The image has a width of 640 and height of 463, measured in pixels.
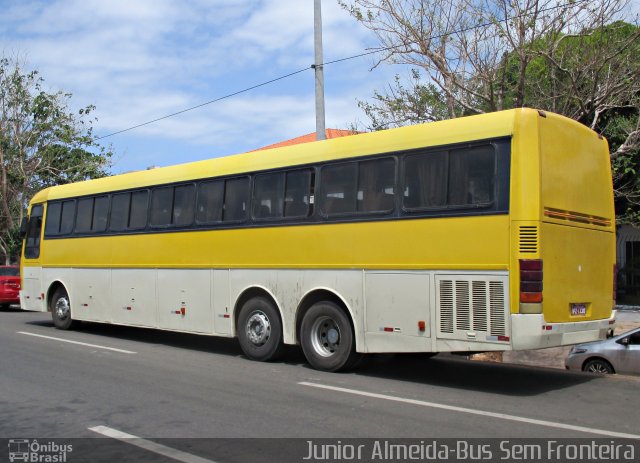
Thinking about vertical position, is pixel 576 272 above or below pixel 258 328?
above

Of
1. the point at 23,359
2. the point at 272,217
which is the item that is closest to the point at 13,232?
the point at 23,359

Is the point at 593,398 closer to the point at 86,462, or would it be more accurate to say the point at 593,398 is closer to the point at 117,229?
the point at 86,462

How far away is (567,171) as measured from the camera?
8.42 m

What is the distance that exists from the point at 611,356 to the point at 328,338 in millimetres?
5167

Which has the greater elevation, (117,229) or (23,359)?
(117,229)

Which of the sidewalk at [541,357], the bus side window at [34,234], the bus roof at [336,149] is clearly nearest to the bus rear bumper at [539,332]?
the bus roof at [336,149]

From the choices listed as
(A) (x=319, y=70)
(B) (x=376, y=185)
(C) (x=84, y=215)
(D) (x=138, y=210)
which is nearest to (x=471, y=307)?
(B) (x=376, y=185)

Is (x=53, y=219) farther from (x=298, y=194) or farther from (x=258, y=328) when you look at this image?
(x=298, y=194)

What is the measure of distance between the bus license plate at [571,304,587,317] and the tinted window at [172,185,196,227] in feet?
22.0

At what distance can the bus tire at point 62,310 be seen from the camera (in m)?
15.5

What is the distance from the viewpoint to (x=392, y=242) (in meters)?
Result: 8.92

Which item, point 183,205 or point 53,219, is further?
point 53,219

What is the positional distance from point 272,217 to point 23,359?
15.6 ft

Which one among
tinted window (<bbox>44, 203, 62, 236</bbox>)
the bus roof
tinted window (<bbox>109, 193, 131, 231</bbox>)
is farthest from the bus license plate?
tinted window (<bbox>44, 203, 62, 236</bbox>)
